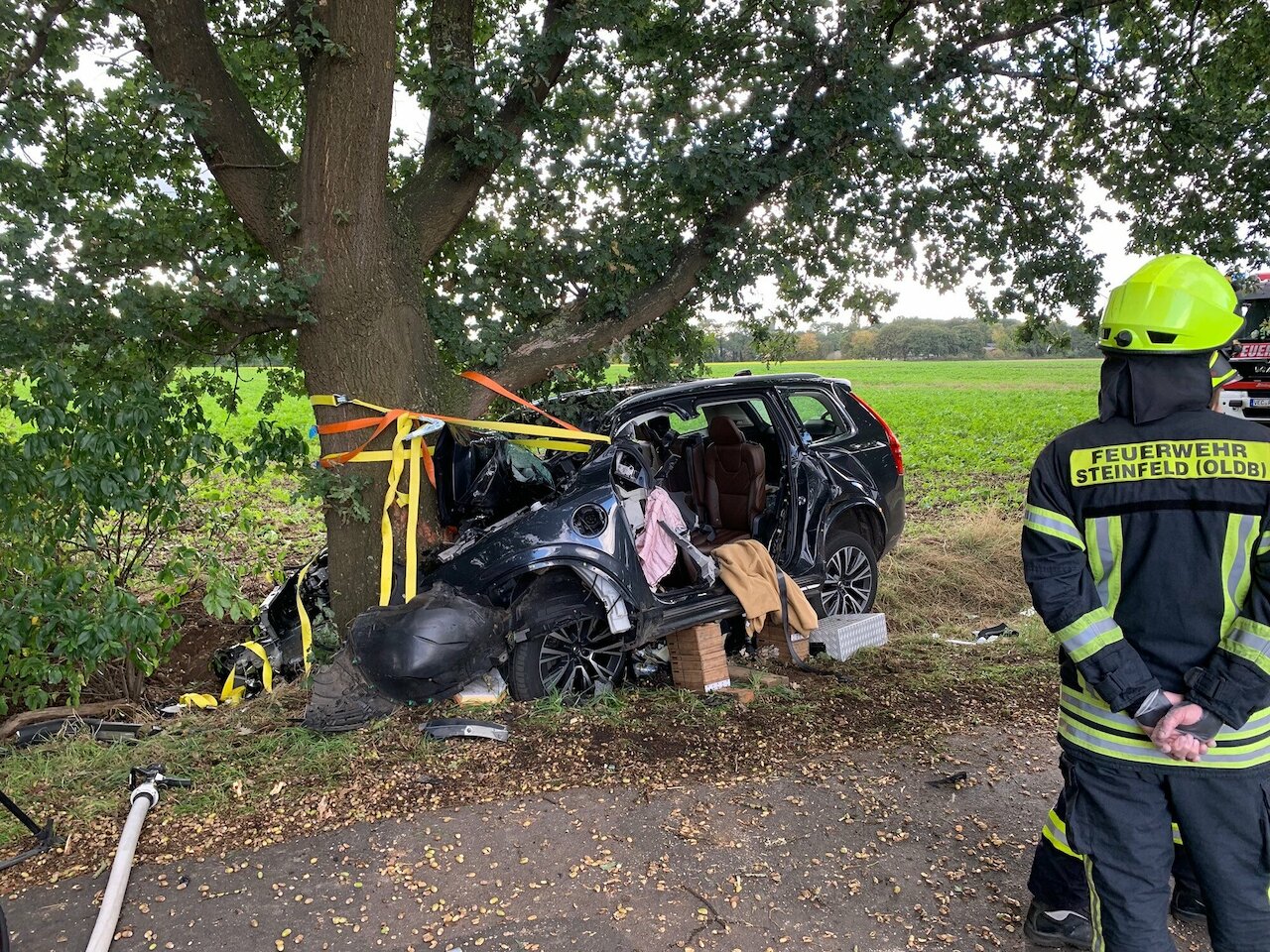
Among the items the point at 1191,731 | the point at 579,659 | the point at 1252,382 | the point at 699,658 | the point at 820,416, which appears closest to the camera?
the point at 1191,731

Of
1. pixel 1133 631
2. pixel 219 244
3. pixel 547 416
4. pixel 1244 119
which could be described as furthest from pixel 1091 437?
pixel 1244 119

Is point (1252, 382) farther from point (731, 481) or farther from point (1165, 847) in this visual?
point (1165, 847)

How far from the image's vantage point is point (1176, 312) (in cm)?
227

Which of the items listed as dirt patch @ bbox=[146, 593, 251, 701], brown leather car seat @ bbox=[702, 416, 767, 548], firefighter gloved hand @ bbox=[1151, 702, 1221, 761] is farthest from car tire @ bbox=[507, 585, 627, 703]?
firefighter gloved hand @ bbox=[1151, 702, 1221, 761]

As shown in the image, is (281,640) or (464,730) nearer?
(464,730)

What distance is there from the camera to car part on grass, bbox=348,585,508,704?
432cm

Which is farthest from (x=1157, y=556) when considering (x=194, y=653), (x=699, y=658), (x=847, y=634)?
(x=194, y=653)

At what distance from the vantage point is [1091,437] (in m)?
2.36

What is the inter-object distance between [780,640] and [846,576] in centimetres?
88

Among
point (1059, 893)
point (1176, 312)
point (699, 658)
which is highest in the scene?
point (1176, 312)

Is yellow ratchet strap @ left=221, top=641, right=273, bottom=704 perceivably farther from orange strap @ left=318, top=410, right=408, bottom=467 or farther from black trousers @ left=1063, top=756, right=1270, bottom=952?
black trousers @ left=1063, top=756, right=1270, bottom=952

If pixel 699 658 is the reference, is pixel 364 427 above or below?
above

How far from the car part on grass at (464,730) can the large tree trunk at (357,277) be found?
3.59 ft

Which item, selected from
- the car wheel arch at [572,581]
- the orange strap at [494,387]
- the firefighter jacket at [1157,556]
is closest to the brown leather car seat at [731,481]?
the orange strap at [494,387]
